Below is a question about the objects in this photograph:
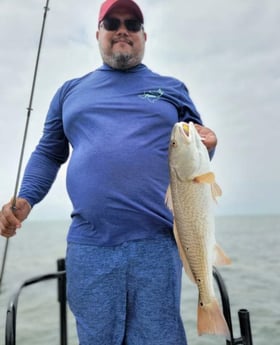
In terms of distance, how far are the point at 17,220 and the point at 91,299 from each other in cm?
59

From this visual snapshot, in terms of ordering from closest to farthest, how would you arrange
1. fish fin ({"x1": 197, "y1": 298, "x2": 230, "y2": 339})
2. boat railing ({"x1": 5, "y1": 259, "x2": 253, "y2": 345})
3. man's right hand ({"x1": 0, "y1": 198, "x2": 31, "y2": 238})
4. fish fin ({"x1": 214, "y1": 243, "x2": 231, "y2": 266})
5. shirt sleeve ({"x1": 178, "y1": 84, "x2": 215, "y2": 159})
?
fish fin ({"x1": 197, "y1": 298, "x2": 230, "y2": 339}) → fish fin ({"x1": 214, "y1": 243, "x2": 231, "y2": 266}) → man's right hand ({"x1": 0, "y1": 198, "x2": 31, "y2": 238}) → shirt sleeve ({"x1": 178, "y1": 84, "x2": 215, "y2": 159}) → boat railing ({"x1": 5, "y1": 259, "x2": 253, "y2": 345})

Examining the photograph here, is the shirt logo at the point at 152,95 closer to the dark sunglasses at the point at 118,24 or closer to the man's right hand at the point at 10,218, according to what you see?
the dark sunglasses at the point at 118,24

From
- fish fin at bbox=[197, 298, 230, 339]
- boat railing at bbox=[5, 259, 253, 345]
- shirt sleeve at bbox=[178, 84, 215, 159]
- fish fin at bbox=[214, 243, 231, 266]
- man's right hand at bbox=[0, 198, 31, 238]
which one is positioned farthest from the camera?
boat railing at bbox=[5, 259, 253, 345]

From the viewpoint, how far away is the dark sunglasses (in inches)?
110

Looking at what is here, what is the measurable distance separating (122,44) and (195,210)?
3.64 feet

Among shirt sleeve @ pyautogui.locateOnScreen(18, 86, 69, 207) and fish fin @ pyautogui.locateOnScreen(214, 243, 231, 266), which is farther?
shirt sleeve @ pyautogui.locateOnScreen(18, 86, 69, 207)

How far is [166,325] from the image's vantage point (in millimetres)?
2459

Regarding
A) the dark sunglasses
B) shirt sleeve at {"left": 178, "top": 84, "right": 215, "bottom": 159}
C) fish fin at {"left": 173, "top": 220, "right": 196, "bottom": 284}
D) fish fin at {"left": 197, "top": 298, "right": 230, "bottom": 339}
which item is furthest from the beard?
fish fin at {"left": 197, "top": 298, "right": 230, "bottom": 339}

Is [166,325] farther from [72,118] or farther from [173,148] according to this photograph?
[72,118]

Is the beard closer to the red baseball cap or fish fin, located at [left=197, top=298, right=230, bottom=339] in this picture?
the red baseball cap

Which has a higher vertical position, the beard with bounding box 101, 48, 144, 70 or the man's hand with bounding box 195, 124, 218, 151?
the beard with bounding box 101, 48, 144, 70

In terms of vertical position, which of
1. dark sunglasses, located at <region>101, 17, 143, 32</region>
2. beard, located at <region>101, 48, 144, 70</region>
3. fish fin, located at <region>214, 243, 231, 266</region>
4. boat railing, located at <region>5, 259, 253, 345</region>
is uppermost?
dark sunglasses, located at <region>101, 17, 143, 32</region>

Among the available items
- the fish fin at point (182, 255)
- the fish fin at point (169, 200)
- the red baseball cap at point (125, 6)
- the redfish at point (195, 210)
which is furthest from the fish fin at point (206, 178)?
the red baseball cap at point (125, 6)

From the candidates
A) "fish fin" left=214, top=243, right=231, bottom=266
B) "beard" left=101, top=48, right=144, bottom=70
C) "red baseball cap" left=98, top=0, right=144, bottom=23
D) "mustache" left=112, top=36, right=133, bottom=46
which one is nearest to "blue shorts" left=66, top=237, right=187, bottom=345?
"fish fin" left=214, top=243, right=231, bottom=266
